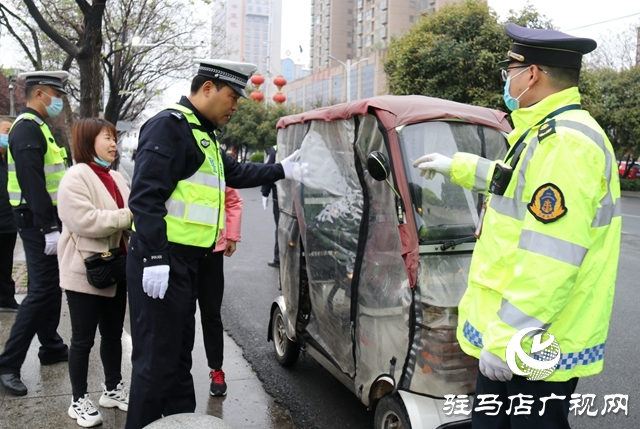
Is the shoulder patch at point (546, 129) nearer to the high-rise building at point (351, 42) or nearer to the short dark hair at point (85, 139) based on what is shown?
the short dark hair at point (85, 139)

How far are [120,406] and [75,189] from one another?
1.43 m

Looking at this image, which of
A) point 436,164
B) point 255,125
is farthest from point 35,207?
point 255,125

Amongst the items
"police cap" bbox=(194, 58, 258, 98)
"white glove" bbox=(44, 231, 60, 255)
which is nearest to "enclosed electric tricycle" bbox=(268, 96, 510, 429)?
"police cap" bbox=(194, 58, 258, 98)

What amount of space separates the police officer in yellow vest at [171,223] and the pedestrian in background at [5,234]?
301 centimetres

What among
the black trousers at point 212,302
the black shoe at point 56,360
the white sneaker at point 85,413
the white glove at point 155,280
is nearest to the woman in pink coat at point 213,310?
the black trousers at point 212,302

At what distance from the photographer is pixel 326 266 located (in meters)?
3.67

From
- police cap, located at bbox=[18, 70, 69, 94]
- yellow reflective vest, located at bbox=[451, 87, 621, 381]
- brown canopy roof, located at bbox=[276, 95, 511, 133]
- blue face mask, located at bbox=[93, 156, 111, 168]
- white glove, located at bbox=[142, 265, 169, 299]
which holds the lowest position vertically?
white glove, located at bbox=[142, 265, 169, 299]

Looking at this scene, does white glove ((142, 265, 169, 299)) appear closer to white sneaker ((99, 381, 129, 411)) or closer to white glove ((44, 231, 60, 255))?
white sneaker ((99, 381, 129, 411))

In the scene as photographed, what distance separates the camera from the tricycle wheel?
110 inches

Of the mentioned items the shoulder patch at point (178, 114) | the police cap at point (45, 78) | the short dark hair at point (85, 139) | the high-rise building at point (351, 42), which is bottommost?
the short dark hair at point (85, 139)

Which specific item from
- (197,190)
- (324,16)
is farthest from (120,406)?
(324,16)

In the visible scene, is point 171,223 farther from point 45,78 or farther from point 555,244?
point 45,78

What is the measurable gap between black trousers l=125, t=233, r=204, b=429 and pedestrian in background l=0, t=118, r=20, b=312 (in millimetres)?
3036

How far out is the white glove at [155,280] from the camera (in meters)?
2.77
